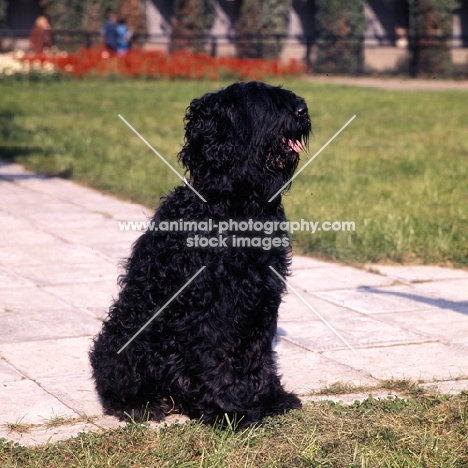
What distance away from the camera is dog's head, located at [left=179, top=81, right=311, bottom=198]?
12.1 ft

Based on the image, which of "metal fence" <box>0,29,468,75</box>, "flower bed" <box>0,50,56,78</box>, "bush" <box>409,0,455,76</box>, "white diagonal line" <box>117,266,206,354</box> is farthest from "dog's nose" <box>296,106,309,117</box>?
"bush" <box>409,0,455,76</box>

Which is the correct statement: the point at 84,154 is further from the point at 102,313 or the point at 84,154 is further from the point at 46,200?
the point at 102,313

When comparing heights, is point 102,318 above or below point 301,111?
below

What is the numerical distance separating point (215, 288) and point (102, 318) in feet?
6.51

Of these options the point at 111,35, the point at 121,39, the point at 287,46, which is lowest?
the point at 287,46

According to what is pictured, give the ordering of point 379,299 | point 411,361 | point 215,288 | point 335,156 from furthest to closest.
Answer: point 335,156, point 379,299, point 411,361, point 215,288

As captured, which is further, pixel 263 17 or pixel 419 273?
pixel 263 17

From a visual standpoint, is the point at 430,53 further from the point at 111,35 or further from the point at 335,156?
the point at 335,156

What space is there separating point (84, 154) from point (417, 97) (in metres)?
11.8

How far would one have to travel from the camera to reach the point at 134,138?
1416cm

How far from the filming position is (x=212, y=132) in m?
3.76

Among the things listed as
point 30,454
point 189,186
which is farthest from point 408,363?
point 30,454

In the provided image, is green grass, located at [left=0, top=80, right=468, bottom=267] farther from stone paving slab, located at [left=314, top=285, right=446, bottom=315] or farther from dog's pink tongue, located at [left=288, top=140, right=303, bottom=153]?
dog's pink tongue, located at [left=288, top=140, right=303, bottom=153]

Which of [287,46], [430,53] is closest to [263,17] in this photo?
[287,46]
